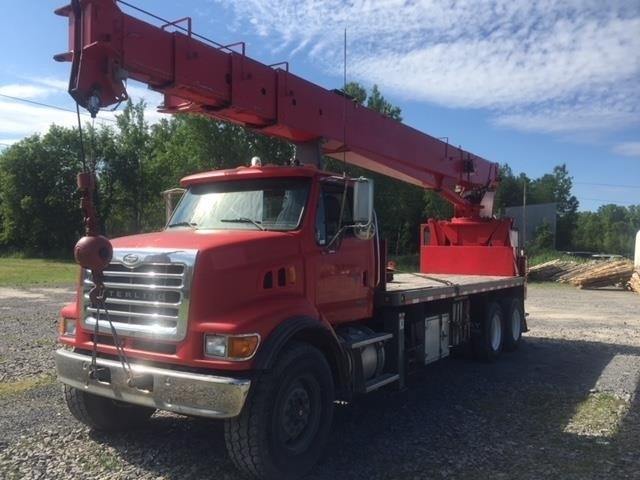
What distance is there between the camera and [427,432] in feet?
20.9

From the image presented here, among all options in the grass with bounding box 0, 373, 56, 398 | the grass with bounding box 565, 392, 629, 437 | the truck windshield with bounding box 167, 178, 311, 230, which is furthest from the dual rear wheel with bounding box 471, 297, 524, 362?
the grass with bounding box 0, 373, 56, 398

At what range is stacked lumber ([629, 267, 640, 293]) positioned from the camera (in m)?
26.9

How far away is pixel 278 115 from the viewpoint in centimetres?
698

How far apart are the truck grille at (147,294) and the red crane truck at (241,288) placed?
1cm

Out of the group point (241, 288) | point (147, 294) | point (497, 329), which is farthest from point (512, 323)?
point (147, 294)

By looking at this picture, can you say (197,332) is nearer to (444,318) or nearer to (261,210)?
(261,210)

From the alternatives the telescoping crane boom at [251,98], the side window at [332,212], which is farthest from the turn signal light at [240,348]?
the telescoping crane boom at [251,98]

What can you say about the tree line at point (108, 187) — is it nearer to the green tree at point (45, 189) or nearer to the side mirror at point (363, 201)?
the green tree at point (45, 189)

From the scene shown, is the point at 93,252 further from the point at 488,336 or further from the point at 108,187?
the point at 108,187

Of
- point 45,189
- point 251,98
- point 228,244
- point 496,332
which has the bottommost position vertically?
point 496,332

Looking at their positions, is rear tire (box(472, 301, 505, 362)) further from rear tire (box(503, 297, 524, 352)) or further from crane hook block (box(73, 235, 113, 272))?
crane hook block (box(73, 235, 113, 272))

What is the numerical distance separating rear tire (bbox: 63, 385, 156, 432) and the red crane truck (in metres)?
0.01

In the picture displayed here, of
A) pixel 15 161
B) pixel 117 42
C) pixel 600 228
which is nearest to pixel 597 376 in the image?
pixel 117 42

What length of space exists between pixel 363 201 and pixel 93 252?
2580mm
